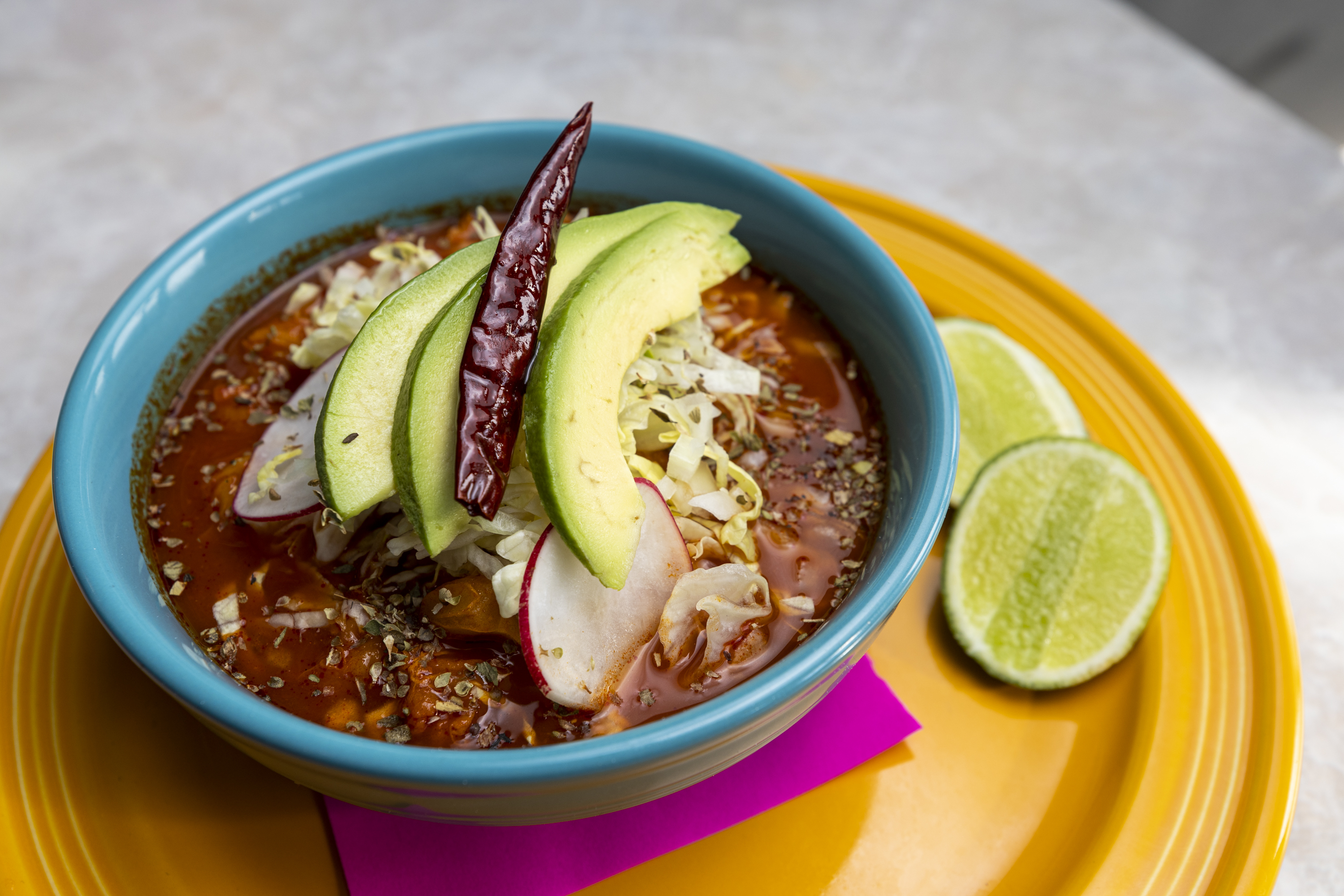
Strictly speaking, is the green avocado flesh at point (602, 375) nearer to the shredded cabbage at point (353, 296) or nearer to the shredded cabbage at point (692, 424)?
the shredded cabbage at point (692, 424)

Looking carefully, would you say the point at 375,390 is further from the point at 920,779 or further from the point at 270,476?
the point at 920,779

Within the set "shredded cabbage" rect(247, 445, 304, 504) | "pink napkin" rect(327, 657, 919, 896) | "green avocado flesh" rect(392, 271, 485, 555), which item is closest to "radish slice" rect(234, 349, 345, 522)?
"shredded cabbage" rect(247, 445, 304, 504)

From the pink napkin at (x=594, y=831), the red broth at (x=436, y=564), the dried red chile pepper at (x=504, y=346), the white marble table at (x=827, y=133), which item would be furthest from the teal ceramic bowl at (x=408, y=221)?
the white marble table at (x=827, y=133)

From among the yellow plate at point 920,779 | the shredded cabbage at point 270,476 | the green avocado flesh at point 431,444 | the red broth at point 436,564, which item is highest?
the green avocado flesh at point 431,444

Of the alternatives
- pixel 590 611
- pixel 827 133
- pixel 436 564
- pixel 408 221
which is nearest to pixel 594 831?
pixel 590 611

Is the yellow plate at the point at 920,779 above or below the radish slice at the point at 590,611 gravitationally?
below

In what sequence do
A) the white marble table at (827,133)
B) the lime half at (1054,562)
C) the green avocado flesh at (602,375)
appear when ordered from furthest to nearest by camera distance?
the white marble table at (827,133) < the lime half at (1054,562) < the green avocado flesh at (602,375)
